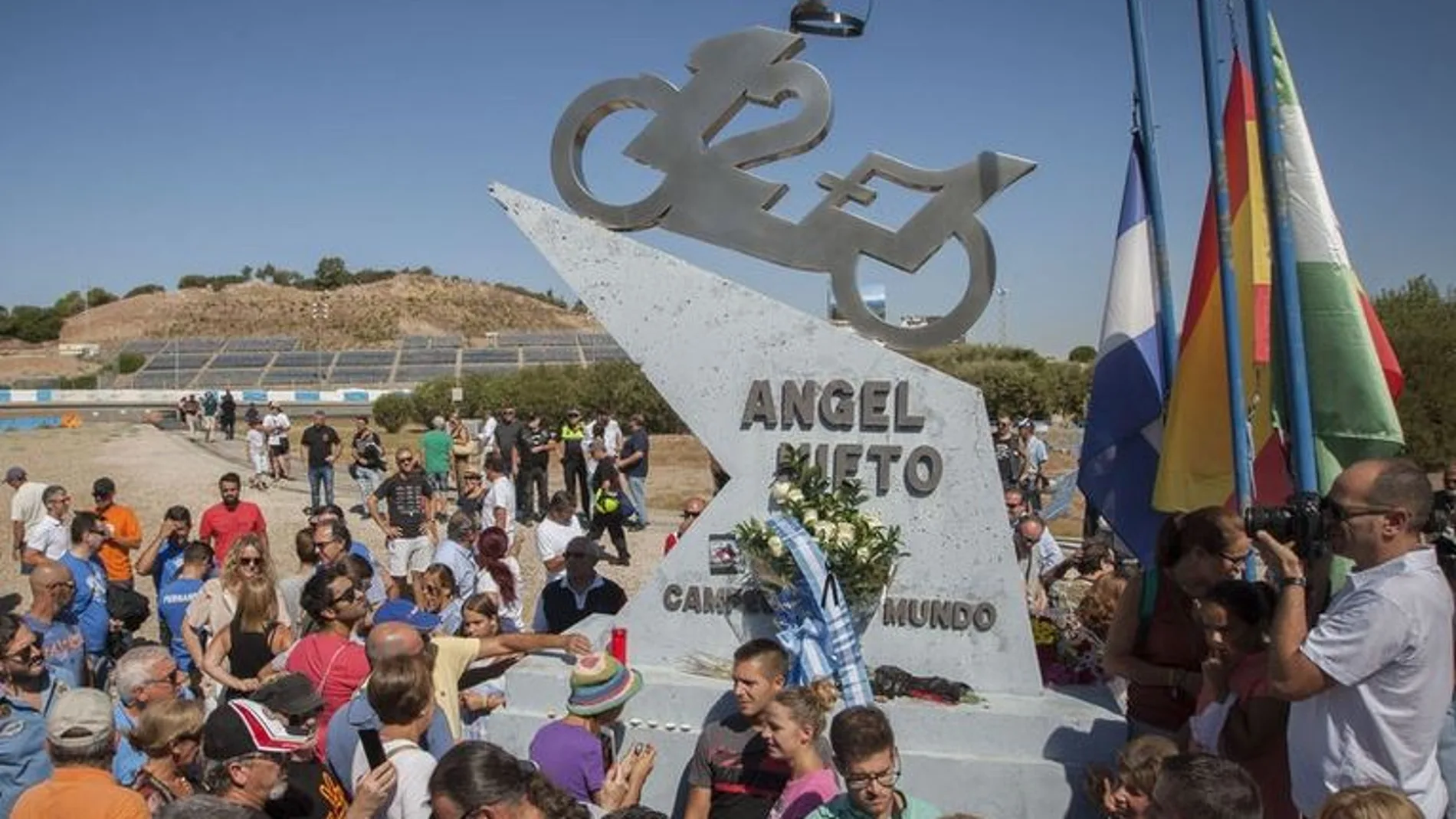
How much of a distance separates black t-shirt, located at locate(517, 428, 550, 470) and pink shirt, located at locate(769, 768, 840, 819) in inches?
551

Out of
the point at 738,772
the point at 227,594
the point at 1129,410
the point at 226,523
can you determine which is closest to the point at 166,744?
the point at 738,772

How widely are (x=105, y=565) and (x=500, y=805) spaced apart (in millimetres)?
7691

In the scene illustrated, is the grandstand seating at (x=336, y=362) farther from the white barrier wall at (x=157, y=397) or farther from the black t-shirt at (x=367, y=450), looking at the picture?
the black t-shirt at (x=367, y=450)

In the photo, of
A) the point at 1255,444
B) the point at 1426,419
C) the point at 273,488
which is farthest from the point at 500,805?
the point at 1426,419

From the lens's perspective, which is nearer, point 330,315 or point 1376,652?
point 1376,652

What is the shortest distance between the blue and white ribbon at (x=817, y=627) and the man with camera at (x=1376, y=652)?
8.19 feet

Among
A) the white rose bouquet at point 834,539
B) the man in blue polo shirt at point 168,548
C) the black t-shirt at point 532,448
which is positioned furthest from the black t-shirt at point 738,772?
the black t-shirt at point 532,448

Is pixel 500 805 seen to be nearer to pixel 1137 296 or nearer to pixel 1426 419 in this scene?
pixel 1137 296

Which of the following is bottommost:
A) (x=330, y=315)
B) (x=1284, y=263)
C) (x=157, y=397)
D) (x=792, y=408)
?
(x=792, y=408)

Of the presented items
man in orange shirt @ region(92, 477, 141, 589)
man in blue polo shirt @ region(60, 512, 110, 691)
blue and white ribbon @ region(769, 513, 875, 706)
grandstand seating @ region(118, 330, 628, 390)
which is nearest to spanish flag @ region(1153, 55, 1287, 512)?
blue and white ribbon @ region(769, 513, 875, 706)

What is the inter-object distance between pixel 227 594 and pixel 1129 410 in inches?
240

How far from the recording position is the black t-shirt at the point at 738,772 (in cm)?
427

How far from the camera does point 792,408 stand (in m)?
6.57

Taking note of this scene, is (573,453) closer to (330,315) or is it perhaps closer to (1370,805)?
(1370,805)
